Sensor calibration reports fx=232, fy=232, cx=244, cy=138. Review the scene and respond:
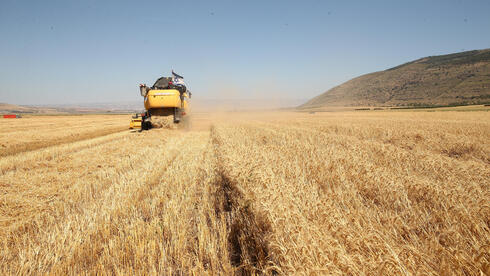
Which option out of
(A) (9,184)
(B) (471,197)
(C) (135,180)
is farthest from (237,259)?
(A) (9,184)

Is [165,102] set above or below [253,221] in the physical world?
above

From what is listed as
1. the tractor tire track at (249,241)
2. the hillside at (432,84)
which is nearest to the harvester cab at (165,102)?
the tractor tire track at (249,241)

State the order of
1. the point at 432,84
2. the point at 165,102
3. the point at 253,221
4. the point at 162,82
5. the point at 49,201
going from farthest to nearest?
the point at 432,84 → the point at 162,82 → the point at 165,102 → the point at 49,201 → the point at 253,221

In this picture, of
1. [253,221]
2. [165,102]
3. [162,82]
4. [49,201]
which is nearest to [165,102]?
[165,102]

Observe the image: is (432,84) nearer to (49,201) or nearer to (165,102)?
(165,102)

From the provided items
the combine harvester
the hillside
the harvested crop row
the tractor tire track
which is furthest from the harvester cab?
the hillside

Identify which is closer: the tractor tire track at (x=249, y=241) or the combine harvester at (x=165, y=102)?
the tractor tire track at (x=249, y=241)

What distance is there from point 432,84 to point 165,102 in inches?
5419

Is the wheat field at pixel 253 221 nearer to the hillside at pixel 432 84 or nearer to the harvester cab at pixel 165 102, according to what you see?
the harvester cab at pixel 165 102

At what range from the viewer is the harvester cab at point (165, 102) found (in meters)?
14.4

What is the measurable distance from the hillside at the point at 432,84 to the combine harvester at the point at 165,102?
84.1m

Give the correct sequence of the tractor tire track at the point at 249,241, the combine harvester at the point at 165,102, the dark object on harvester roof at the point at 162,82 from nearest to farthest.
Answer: the tractor tire track at the point at 249,241
the combine harvester at the point at 165,102
the dark object on harvester roof at the point at 162,82

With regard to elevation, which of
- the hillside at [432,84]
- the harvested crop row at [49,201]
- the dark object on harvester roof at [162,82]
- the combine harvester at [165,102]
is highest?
the hillside at [432,84]

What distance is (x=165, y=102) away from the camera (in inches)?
570
